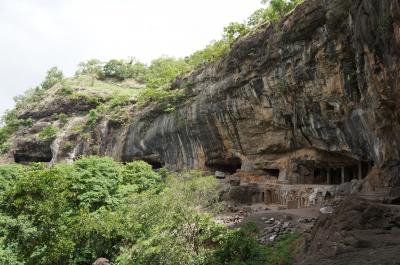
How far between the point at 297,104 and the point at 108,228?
10.4 m

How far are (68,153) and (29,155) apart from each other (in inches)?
252

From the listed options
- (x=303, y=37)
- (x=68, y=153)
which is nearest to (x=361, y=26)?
(x=303, y=37)

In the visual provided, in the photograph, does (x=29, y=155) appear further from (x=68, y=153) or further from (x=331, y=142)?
(x=331, y=142)

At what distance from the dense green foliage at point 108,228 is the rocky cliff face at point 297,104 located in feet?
19.3

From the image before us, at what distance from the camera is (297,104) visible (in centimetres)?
1961

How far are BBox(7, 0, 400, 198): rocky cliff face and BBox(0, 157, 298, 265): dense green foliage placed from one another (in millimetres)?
5878

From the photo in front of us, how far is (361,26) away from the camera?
42.5 ft

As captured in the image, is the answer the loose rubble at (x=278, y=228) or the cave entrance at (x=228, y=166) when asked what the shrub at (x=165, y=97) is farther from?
the loose rubble at (x=278, y=228)

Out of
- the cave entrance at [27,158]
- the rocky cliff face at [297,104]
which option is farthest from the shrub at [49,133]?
the rocky cliff face at [297,104]

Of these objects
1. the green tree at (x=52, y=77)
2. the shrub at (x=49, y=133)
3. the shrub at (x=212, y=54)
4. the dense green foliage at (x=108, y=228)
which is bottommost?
the dense green foliage at (x=108, y=228)

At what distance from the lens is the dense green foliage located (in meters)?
12.5

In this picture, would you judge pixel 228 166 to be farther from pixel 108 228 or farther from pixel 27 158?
pixel 27 158

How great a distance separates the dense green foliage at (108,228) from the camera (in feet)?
40.9

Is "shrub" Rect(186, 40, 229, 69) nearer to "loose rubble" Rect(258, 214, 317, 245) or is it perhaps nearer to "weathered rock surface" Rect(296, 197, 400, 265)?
"loose rubble" Rect(258, 214, 317, 245)
